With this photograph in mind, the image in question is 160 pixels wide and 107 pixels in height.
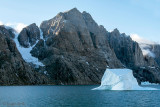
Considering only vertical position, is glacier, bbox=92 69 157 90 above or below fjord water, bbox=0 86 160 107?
above

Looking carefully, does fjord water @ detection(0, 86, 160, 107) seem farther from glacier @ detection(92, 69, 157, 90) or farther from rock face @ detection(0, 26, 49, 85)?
rock face @ detection(0, 26, 49, 85)

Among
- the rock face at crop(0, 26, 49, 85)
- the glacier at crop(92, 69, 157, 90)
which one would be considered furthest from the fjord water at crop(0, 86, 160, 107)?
the rock face at crop(0, 26, 49, 85)

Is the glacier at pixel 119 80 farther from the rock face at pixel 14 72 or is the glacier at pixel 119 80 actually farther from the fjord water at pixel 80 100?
the rock face at pixel 14 72

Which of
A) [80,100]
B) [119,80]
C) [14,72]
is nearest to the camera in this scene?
[80,100]

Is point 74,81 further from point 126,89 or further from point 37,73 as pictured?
point 126,89

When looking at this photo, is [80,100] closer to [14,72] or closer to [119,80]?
[119,80]

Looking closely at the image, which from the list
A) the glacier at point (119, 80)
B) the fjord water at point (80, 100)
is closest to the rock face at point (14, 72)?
the glacier at point (119, 80)

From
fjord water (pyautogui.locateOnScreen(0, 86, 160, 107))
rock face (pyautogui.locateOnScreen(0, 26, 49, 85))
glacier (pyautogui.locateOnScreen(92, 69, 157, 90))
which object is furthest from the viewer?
rock face (pyautogui.locateOnScreen(0, 26, 49, 85))

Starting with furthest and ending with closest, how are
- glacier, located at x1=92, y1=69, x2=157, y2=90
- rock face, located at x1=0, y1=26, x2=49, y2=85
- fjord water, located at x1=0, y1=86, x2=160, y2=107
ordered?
1. rock face, located at x1=0, y1=26, x2=49, y2=85
2. glacier, located at x1=92, y1=69, x2=157, y2=90
3. fjord water, located at x1=0, y1=86, x2=160, y2=107

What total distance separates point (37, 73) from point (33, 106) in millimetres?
130114

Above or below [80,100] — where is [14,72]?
above

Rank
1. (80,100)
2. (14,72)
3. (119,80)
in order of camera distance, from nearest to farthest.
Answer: (80,100), (119,80), (14,72)

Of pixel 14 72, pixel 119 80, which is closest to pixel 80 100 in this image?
pixel 119 80

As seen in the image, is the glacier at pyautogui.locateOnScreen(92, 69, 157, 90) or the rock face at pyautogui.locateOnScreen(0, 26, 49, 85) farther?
the rock face at pyautogui.locateOnScreen(0, 26, 49, 85)
